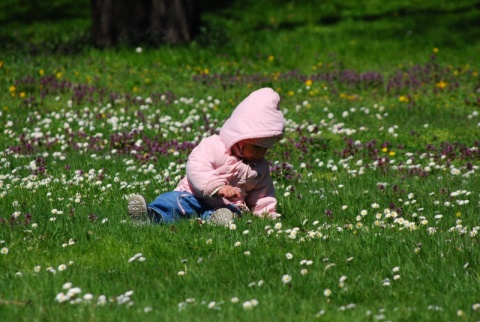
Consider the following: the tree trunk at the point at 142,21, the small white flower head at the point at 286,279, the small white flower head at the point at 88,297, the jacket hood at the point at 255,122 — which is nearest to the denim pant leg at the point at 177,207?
the jacket hood at the point at 255,122

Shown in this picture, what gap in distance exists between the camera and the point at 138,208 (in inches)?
267

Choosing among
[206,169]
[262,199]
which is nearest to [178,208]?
[206,169]

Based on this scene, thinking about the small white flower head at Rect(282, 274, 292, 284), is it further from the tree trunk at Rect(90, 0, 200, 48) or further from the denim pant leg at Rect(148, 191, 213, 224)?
the tree trunk at Rect(90, 0, 200, 48)

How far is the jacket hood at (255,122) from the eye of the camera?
6941 millimetres

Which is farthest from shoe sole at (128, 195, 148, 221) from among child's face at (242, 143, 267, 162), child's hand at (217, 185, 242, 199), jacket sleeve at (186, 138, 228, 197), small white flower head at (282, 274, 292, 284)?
small white flower head at (282, 274, 292, 284)

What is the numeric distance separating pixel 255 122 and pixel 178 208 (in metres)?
1.00

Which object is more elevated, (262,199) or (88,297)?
(88,297)

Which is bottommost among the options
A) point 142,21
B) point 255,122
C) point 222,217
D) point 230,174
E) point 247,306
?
point 142,21

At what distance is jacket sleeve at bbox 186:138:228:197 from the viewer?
270 inches

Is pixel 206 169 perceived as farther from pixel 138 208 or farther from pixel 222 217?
pixel 138 208

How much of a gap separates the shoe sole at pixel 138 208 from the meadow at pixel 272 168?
0.17 m

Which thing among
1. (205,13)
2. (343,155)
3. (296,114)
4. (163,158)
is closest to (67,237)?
(163,158)

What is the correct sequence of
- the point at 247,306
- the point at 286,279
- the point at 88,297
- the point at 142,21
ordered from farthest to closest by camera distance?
the point at 142,21, the point at 286,279, the point at 88,297, the point at 247,306

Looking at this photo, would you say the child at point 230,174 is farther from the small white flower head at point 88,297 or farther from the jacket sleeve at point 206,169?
the small white flower head at point 88,297
